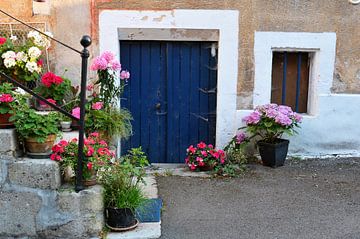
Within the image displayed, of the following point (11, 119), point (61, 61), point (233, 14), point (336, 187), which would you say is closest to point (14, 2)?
point (61, 61)

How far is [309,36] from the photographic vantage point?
6.05 meters

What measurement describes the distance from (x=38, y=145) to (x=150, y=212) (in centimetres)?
129

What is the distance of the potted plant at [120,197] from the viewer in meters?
3.64

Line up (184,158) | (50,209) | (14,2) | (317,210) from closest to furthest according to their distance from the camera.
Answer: (50,209)
(317,210)
(14,2)
(184,158)

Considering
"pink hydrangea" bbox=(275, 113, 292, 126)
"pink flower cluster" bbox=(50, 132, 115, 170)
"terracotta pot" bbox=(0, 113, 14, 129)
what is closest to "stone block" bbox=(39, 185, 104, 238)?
"pink flower cluster" bbox=(50, 132, 115, 170)

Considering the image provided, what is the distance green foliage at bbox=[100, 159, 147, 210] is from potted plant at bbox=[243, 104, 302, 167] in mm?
2493

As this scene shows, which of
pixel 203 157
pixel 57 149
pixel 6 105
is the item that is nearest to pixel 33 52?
pixel 6 105

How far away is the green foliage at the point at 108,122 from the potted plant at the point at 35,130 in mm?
1302

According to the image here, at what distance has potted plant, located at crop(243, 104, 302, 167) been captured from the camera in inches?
224

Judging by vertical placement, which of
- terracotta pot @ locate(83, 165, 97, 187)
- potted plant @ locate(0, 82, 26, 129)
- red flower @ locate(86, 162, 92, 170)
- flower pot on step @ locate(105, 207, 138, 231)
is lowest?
flower pot on step @ locate(105, 207, 138, 231)

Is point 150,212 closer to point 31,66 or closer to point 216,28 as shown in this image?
point 31,66

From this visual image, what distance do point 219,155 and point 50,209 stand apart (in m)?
2.85

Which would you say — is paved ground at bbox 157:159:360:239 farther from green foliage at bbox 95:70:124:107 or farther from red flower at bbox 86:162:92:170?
green foliage at bbox 95:70:124:107

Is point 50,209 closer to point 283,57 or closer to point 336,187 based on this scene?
point 336,187
